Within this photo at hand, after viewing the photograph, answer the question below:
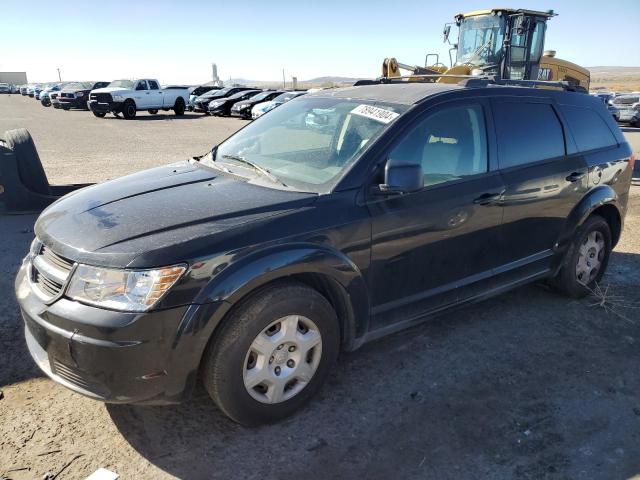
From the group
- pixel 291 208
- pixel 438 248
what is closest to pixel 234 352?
pixel 291 208

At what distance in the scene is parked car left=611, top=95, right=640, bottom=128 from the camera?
22.6m

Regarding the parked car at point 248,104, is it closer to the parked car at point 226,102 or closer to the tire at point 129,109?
the parked car at point 226,102

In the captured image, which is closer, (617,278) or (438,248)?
(438,248)

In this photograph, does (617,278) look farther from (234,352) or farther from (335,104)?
(234,352)

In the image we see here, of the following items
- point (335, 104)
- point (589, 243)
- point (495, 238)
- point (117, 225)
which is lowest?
point (589, 243)

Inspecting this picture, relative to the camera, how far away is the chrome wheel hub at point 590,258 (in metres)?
4.55

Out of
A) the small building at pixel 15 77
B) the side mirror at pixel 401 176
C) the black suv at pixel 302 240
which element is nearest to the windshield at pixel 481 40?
the black suv at pixel 302 240

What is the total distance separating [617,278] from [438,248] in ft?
9.44

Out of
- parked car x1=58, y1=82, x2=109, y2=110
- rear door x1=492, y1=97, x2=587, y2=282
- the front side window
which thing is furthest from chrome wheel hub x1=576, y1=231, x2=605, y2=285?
parked car x1=58, y1=82, x2=109, y2=110

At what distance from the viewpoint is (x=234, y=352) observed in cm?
257

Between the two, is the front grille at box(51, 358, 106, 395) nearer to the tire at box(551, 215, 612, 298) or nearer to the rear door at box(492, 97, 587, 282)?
the rear door at box(492, 97, 587, 282)

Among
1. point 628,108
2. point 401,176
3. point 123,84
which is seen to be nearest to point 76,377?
point 401,176

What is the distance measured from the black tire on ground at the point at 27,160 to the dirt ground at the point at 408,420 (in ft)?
11.0

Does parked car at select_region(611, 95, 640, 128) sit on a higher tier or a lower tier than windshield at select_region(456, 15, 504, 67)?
lower
